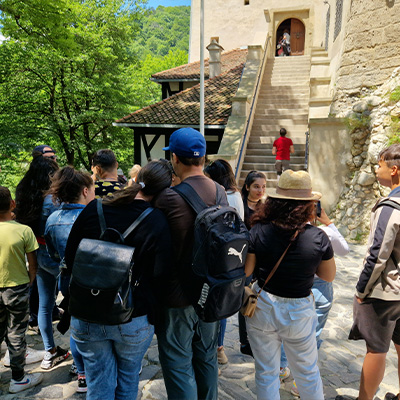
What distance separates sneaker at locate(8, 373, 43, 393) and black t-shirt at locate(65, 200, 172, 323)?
4.98 feet

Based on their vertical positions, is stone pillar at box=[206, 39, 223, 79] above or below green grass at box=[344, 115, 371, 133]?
above

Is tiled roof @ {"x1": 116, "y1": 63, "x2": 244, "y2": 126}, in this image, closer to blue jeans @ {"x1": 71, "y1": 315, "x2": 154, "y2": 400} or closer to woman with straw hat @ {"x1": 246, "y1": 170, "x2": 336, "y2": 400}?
woman with straw hat @ {"x1": 246, "y1": 170, "x2": 336, "y2": 400}

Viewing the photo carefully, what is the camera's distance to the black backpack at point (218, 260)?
70.4 inches

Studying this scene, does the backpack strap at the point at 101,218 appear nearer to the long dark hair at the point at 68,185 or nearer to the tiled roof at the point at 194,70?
the long dark hair at the point at 68,185

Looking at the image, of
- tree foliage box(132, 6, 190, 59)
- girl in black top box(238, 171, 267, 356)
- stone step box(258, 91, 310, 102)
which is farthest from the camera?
tree foliage box(132, 6, 190, 59)

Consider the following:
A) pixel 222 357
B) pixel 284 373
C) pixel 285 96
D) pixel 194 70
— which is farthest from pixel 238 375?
pixel 194 70

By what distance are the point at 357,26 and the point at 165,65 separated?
101ft

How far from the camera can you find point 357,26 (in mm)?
9469

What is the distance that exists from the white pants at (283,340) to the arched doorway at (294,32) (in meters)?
21.6

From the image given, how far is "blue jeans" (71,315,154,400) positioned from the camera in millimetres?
1871

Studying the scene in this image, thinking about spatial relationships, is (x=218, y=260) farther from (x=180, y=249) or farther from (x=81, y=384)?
(x=81, y=384)

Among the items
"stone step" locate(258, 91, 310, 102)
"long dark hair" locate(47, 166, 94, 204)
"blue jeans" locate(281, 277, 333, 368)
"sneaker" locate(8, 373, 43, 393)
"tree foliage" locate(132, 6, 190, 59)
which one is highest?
"tree foliage" locate(132, 6, 190, 59)

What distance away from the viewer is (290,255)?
2.03 m

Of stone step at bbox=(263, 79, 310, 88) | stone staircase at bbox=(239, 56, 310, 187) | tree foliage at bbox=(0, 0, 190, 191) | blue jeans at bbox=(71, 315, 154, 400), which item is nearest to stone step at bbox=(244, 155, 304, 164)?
stone staircase at bbox=(239, 56, 310, 187)
